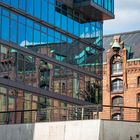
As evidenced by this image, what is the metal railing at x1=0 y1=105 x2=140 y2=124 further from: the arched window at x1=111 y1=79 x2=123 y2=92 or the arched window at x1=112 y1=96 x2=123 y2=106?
the arched window at x1=111 y1=79 x2=123 y2=92

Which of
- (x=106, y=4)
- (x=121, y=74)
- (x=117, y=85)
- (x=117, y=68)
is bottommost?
(x=117, y=85)

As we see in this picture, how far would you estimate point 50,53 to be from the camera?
145 feet

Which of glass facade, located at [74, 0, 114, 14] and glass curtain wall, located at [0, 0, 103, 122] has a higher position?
glass facade, located at [74, 0, 114, 14]

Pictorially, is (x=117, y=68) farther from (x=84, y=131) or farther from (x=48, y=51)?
(x=84, y=131)

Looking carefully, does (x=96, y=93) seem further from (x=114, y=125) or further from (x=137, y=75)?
(x=137, y=75)

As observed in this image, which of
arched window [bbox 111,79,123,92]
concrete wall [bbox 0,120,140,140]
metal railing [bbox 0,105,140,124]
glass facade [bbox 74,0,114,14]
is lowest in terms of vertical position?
concrete wall [bbox 0,120,140,140]

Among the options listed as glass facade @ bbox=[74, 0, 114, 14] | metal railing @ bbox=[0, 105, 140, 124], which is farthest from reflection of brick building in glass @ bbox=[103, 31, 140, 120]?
metal railing @ bbox=[0, 105, 140, 124]

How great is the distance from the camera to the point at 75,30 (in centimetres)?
4816

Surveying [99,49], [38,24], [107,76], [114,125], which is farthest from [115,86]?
[114,125]

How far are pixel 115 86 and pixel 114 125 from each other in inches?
2334

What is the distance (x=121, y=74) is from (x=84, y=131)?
59153 millimetres

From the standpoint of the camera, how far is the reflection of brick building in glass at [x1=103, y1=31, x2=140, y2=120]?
275 feet

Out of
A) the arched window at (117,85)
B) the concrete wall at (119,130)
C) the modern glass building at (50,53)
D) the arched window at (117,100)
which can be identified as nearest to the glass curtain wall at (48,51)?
the modern glass building at (50,53)

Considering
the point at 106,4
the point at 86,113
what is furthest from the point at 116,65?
the point at 86,113
